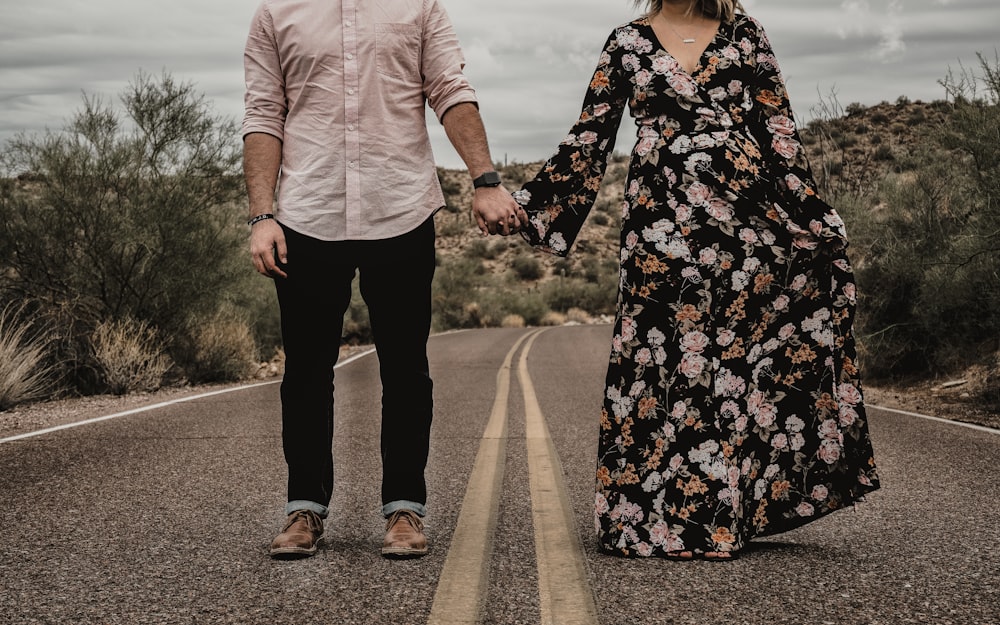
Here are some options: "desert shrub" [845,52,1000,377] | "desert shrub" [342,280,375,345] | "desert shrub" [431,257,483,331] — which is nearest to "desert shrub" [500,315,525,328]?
"desert shrub" [431,257,483,331]

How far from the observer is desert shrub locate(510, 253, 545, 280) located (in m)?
53.2

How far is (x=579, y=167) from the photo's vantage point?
13.5 ft

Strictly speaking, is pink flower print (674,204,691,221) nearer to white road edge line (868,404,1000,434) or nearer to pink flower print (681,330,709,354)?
pink flower print (681,330,709,354)

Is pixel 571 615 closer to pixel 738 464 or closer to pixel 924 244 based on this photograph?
pixel 738 464

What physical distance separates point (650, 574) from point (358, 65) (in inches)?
80.6

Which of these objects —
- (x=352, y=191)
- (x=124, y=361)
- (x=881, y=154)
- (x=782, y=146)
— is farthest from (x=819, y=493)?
(x=881, y=154)

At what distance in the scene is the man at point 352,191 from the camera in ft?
12.0

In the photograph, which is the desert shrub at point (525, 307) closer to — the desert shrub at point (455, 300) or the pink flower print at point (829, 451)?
the desert shrub at point (455, 300)

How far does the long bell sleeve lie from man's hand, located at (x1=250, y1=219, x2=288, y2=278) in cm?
101

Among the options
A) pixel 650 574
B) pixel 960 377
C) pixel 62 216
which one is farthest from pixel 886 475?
pixel 62 216

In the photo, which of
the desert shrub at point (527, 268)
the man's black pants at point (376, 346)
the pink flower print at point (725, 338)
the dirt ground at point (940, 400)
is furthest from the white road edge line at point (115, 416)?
the desert shrub at point (527, 268)

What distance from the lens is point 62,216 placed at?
1289 cm

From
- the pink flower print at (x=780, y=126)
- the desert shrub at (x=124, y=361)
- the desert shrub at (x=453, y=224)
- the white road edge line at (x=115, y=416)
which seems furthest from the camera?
the desert shrub at (x=453, y=224)

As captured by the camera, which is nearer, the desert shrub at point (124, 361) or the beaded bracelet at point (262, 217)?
the beaded bracelet at point (262, 217)
